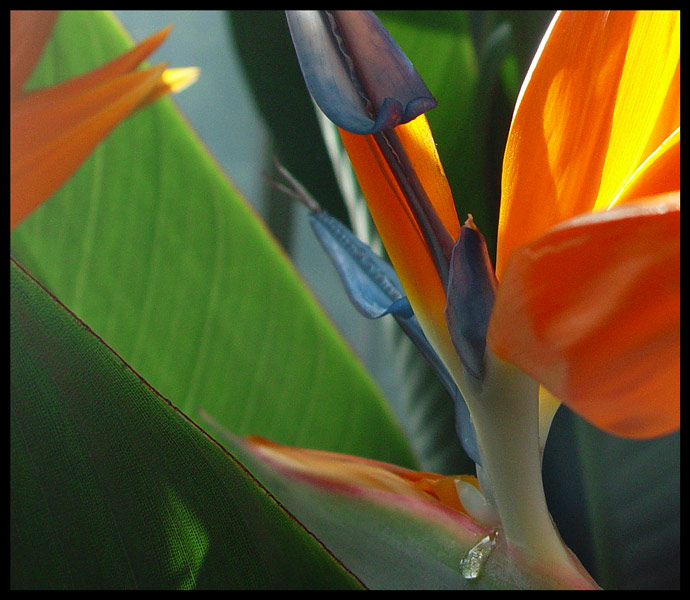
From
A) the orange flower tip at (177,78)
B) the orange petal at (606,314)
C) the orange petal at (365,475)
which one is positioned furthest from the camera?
the orange flower tip at (177,78)

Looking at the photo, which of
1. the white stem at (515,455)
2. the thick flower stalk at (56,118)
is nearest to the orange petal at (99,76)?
the thick flower stalk at (56,118)

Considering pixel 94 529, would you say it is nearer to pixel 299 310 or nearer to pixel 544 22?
pixel 299 310

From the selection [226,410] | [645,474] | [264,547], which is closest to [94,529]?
[264,547]

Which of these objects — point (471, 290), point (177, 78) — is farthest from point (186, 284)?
point (471, 290)

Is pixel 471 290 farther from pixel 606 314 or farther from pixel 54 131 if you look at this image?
pixel 54 131

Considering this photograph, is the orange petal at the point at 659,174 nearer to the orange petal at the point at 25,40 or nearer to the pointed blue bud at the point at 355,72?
the pointed blue bud at the point at 355,72

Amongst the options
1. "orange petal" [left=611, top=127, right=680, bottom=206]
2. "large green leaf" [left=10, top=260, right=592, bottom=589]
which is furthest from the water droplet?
"orange petal" [left=611, top=127, right=680, bottom=206]
